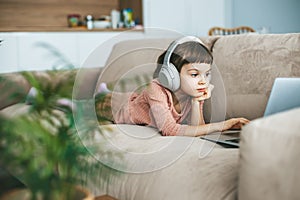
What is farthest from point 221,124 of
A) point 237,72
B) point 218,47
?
point 218,47

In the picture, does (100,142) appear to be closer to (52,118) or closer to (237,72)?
(52,118)

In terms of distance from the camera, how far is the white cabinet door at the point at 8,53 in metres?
3.61

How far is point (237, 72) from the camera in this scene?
1893 millimetres

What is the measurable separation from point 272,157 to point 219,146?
0.61 m

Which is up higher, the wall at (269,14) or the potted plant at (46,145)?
the wall at (269,14)

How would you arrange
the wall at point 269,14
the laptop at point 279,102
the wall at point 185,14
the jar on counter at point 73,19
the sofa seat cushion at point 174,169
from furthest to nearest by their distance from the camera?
the wall at point 269,14
the wall at point 185,14
the jar on counter at point 73,19
the laptop at point 279,102
the sofa seat cushion at point 174,169

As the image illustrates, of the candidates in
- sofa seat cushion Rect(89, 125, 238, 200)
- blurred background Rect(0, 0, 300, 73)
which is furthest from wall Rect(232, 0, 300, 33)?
sofa seat cushion Rect(89, 125, 238, 200)

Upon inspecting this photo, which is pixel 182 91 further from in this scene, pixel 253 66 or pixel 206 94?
pixel 253 66

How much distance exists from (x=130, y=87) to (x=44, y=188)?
830 mm

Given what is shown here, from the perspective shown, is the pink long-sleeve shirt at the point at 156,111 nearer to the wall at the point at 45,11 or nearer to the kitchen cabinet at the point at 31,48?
the kitchen cabinet at the point at 31,48

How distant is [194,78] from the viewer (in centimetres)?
145

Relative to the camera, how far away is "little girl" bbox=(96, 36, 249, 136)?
144 centimetres

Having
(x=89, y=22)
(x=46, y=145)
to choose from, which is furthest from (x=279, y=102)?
(x=89, y=22)

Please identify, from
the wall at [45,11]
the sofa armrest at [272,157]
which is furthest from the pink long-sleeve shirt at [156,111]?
the wall at [45,11]
